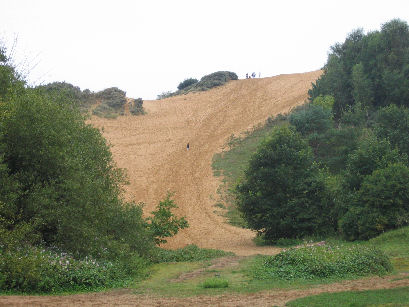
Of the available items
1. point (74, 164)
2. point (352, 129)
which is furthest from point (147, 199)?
point (74, 164)

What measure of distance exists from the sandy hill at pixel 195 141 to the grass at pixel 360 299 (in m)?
11.6

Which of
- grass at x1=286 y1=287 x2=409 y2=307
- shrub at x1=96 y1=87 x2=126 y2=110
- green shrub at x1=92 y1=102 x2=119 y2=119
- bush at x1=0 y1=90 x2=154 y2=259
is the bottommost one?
grass at x1=286 y1=287 x2=409 y2=307

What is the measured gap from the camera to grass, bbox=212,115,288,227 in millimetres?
34469

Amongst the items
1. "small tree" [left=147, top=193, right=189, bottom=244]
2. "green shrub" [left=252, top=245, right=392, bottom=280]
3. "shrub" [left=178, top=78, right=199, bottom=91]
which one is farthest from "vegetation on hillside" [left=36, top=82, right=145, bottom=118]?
"green shrub" [left=252, top=245, right=392, bottom=280]

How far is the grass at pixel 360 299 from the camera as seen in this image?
9.70 meters

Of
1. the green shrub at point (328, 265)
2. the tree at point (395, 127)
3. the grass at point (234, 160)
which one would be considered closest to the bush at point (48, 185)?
the green shrub at point (328, 265)

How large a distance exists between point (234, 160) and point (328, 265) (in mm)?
29248

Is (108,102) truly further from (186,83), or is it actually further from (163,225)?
(163,225)

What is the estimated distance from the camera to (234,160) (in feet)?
141

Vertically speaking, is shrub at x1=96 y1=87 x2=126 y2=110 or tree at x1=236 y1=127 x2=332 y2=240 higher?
shrub at x1=96 y1=87 x2=126 y2=110

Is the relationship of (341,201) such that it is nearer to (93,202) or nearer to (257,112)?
(93,202)

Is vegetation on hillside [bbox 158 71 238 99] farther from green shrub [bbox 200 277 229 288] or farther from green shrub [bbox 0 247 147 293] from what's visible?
green shrub [bbox 200 277 229 288]

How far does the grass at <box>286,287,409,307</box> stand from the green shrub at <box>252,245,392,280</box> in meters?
2.80

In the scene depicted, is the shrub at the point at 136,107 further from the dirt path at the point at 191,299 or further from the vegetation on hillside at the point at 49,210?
the dirt path at the point at 191,299
